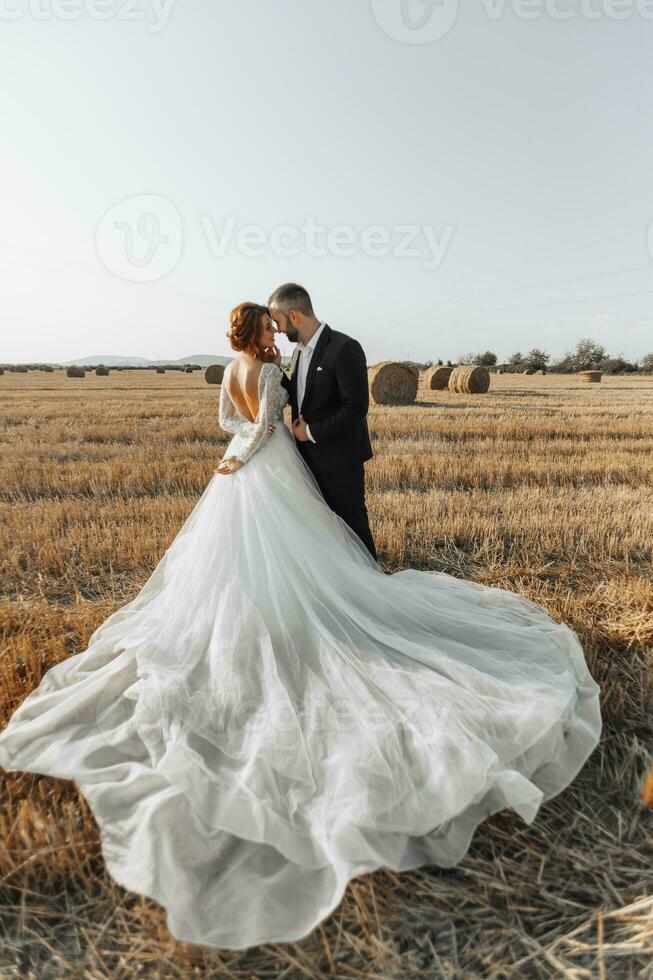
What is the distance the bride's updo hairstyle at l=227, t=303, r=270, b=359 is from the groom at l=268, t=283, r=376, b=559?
0.22 m

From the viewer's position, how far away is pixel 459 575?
502cm

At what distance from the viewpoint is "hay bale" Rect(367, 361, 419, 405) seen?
17531 millimetres

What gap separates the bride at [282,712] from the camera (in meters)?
2.08

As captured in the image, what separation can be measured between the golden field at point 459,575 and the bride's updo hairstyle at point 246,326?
2058 millimetres

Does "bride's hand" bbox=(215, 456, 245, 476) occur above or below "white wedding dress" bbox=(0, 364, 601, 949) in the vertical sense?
above

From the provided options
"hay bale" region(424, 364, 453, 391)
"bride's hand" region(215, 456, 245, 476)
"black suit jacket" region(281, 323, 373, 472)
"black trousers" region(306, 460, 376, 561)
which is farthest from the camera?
"hay bale" region(424, 364, 453, 391)

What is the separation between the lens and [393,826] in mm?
2146

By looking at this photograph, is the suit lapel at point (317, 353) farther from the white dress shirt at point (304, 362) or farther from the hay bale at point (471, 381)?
the hay bale at point (471, 381)

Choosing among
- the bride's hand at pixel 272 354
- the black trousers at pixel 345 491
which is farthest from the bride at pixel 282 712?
the black trousers at pixel 345 491

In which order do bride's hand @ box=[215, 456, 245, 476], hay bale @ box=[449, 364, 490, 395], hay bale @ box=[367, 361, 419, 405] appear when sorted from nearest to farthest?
1. bride's hand @ box=[215, 456, 245, 476]
2. hay bale @ box=[367, 361, 419, 405]
3. hay bale @ box=[449, 364, 490, 395]

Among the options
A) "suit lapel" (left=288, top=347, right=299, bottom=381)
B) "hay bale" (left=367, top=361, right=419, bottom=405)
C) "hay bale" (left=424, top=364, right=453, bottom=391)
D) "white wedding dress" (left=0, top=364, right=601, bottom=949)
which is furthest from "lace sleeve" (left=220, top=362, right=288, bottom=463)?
"hay bale" (left=424, top=364, right=453, bottom=391)

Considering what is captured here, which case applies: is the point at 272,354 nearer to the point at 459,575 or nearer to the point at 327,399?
the point at 327,399

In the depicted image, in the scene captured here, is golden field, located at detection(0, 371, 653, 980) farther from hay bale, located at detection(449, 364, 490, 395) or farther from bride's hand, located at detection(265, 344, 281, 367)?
hay bale, located at detection(449, 364, 490, 395)

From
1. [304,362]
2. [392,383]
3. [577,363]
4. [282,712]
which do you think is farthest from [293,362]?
[577,363]
